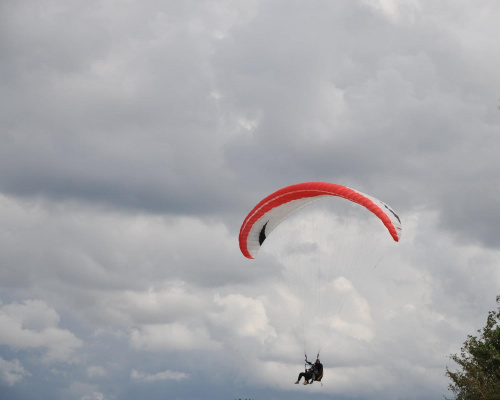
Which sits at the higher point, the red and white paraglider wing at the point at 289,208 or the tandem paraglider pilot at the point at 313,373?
the red and white paraglider wing at the point at 289,208

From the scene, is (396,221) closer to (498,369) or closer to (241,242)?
(241,242)

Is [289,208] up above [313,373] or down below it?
above

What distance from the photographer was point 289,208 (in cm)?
4169

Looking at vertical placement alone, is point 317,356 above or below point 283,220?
below

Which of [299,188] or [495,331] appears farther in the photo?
[495,331]

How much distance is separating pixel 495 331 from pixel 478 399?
5834mm

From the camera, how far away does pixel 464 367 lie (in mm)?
59188

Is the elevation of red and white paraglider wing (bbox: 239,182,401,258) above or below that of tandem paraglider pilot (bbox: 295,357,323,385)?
above

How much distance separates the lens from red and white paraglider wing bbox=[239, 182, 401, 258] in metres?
35.8

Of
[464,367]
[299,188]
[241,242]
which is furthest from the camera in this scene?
[464,367]

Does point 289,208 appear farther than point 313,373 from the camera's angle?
Yes

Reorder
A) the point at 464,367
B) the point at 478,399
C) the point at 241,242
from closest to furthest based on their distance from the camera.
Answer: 1. the point at 241,242
2. the point at 478,399
3. the point at 464,367

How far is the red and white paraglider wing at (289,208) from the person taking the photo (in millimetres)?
35844

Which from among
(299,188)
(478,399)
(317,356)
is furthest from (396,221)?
(478,399)
